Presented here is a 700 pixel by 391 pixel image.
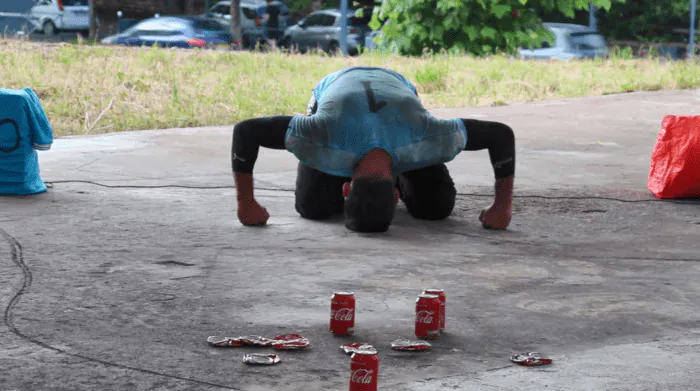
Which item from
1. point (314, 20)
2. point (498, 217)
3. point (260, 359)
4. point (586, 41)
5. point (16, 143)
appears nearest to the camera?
point (260, 359)

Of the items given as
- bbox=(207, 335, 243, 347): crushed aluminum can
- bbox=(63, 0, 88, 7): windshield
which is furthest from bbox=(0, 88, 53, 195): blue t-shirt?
bbox=(63, 0, 88, 7): windshield

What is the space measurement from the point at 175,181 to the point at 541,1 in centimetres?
1467

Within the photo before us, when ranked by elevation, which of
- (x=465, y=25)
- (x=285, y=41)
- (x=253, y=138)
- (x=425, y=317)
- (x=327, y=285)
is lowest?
(x=285, y=41)

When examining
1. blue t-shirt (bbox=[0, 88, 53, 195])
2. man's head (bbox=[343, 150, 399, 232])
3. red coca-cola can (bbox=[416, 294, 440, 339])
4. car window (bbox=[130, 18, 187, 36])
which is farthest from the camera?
car window (bbox=[130, 18, 187, 36])

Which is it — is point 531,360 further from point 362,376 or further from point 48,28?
point 48,28

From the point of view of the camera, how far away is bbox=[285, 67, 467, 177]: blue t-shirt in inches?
255

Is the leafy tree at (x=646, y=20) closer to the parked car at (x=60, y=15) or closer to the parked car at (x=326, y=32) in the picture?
the parked car at (x=326, y=32)

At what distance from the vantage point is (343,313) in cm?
435

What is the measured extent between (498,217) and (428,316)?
2541 millimetres

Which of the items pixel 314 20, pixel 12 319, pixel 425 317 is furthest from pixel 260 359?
pixel 314 20

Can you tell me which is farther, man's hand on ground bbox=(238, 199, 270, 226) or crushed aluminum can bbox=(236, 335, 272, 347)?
man's hand on ground bbox=(238, 199, 270, 226)

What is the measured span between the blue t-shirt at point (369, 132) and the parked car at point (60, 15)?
30016mm

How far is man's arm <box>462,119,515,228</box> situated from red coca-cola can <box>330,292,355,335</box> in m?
2.59

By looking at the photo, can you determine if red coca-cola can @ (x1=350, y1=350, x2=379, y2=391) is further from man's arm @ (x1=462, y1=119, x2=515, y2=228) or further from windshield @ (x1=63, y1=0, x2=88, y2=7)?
windshield @ (x1=63, y1=0, x2=88, y2=7)
